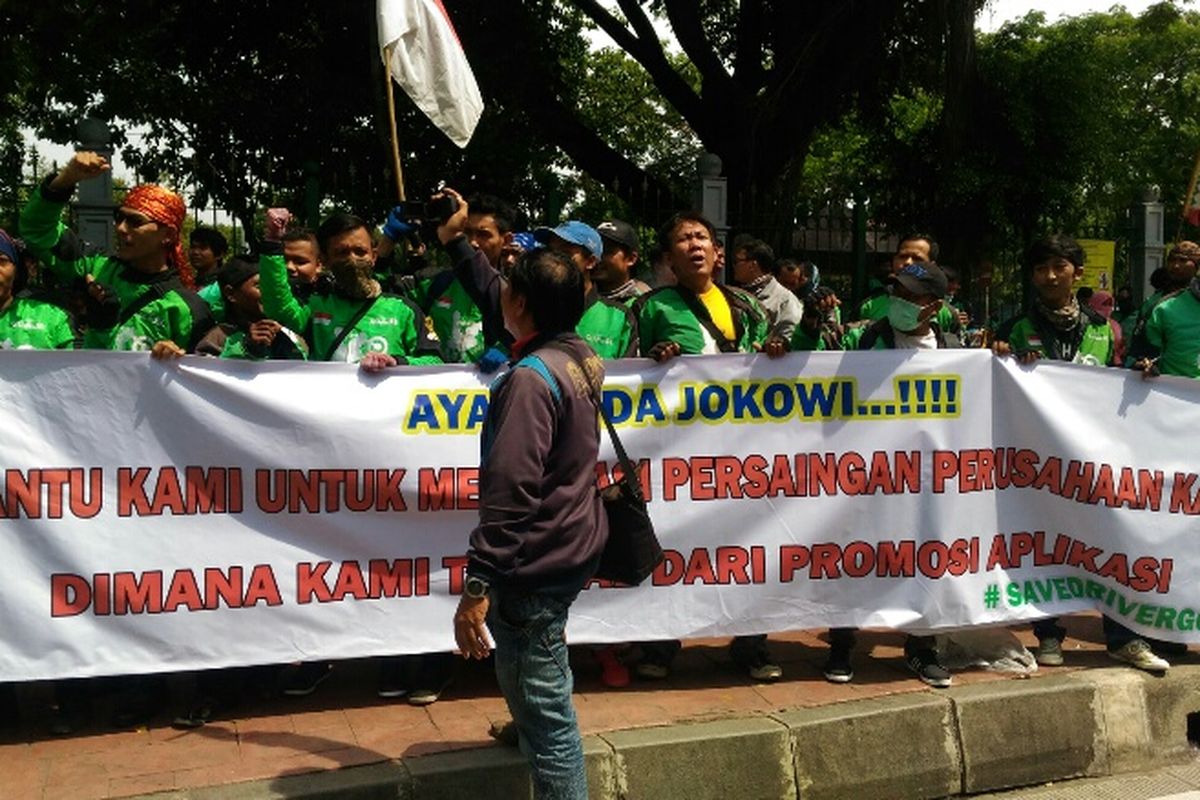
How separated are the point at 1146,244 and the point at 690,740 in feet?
24.8

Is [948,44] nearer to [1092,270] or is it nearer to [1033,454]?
[1092,270]

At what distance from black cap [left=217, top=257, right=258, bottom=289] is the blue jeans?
233 centimetres

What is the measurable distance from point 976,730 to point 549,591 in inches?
78.2

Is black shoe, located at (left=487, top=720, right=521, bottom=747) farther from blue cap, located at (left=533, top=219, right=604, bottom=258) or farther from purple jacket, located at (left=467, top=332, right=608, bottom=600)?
blue cap, located at (left=533, top=219, right=604, bottom=258)

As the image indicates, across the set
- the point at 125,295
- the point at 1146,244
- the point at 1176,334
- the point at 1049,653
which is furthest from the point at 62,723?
the point at 1146,244

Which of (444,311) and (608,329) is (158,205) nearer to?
(444,311)

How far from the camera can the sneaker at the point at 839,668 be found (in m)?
4.51

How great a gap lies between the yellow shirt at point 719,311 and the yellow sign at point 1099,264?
19.9 feet

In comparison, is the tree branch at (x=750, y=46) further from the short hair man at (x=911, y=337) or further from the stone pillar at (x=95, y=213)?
the short hair man at (x=911, y=337)

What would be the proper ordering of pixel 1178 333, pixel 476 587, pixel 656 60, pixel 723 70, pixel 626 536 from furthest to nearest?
pixel 656 60
pixel 723 70
pixel 1178 333
pixel 626 536
pixel 476 587

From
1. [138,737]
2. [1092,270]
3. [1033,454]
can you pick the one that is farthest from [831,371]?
[1092,270]

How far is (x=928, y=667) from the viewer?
14.8 ft

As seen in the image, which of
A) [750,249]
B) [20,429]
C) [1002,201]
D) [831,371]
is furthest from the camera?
[1002,201]

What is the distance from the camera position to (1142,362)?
4.80 m
